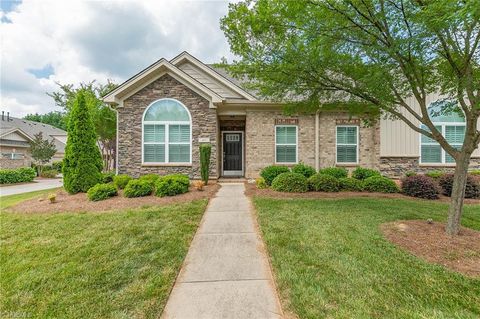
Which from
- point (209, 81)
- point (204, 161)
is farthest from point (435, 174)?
point (209, 81)

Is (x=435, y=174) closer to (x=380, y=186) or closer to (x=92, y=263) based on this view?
(x=380, y=186)

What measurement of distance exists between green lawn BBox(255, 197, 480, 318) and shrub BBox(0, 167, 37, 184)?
1894cm

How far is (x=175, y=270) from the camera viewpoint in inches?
125

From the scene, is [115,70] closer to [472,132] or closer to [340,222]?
[340,222]

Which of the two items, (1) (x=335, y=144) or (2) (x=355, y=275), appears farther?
(1) (x=335, y=144)

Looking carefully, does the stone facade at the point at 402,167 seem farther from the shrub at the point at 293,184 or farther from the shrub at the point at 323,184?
the shrub at the point at 293,184

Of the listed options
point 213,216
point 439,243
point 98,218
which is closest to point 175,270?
point 213,216

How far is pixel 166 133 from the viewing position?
10195 mm

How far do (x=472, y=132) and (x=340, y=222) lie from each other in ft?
9.89

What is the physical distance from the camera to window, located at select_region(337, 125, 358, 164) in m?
10.9

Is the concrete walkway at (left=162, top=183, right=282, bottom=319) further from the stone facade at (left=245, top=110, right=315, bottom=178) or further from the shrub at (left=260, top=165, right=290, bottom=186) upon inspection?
the stone facade at (left=245, top=110, right=315, bottom=178)

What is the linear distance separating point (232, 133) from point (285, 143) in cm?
312

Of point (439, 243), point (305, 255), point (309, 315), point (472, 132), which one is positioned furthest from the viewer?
point (472, 132)

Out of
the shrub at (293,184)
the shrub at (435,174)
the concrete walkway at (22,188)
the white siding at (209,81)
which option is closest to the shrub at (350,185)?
the shrub at (293,184)
